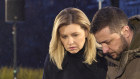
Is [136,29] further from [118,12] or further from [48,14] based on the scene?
[48,14]

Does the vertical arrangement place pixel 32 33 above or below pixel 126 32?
below

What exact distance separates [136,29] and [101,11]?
0.34 metres

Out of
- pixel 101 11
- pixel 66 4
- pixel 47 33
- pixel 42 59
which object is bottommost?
pixel 42 59

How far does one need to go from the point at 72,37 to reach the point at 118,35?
2.46 feet

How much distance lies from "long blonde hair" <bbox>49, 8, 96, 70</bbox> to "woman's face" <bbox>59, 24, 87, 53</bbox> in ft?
0.16

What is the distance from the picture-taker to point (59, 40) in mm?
3887

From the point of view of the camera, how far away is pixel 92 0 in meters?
12.4

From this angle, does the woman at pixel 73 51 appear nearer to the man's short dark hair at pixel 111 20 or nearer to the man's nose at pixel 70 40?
the man's nose at pixel 70 40

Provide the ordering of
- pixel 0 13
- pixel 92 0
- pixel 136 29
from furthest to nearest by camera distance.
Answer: pixel 0 13 < pixel 92 0 < pixel 136 29

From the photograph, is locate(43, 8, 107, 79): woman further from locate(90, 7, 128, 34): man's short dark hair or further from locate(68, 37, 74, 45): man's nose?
locate(90, 7, 128, 34): man's short dark hair

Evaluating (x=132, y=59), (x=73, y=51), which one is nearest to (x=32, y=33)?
(x=73, y=51)

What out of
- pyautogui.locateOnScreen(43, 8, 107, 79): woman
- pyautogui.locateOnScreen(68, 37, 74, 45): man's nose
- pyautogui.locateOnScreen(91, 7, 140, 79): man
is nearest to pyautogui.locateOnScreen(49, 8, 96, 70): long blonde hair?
pyautogui.locateOnScreen(43, 8, 107, 79): woman

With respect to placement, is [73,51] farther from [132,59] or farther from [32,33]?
[32,33]

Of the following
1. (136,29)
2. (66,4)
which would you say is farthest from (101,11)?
(66,4)
